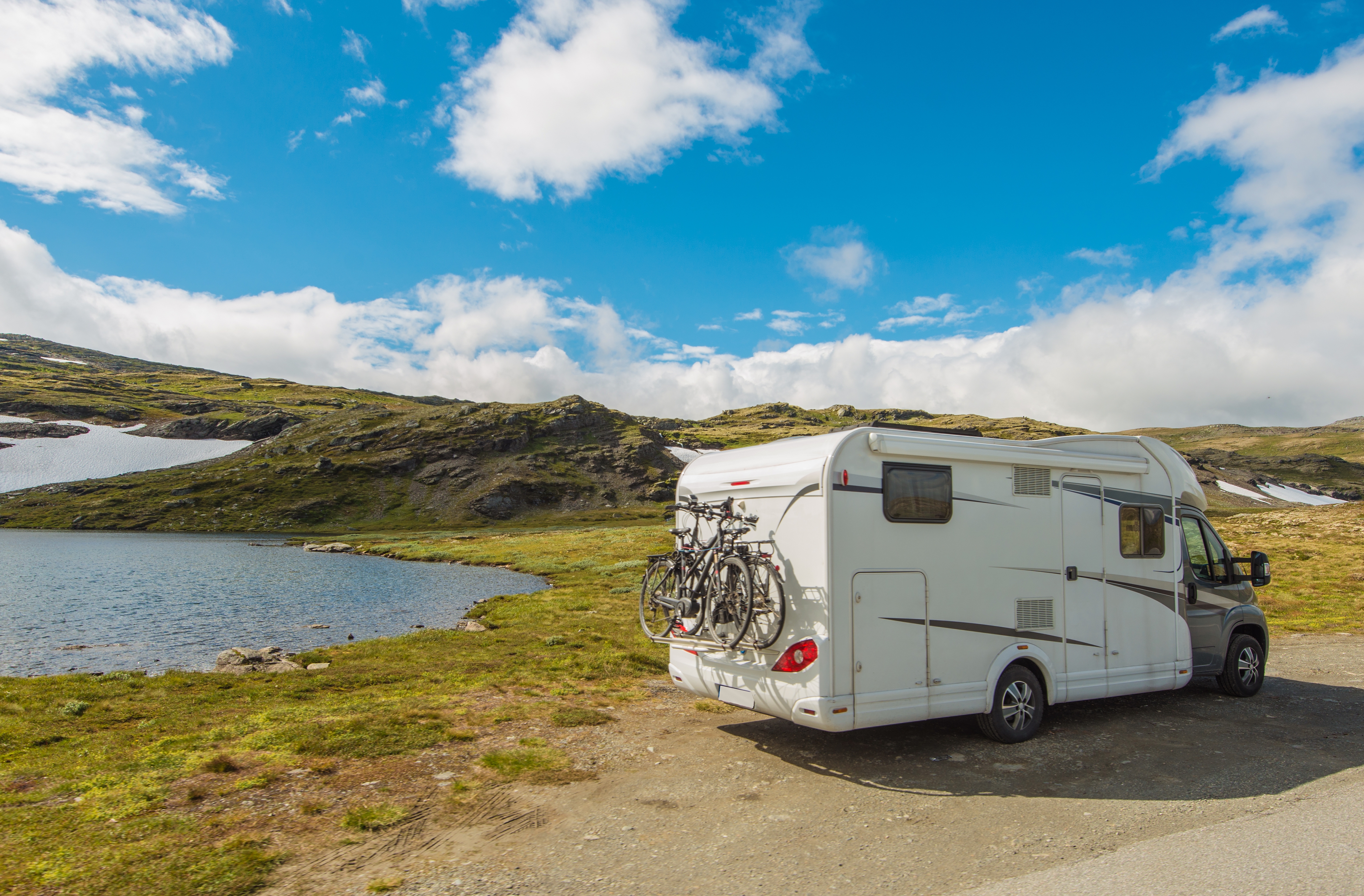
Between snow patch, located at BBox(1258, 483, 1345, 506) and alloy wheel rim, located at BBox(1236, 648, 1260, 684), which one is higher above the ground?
snow patch, located at BBox(1258, 483, 1345, 506)

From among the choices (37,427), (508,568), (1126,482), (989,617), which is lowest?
(508,568)

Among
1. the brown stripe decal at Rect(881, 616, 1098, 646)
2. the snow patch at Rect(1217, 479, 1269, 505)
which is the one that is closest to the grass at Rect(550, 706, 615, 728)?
the brown stripe decal at Rect(881, 616, 1098, 646)

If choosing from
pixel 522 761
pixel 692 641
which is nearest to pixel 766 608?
pixel 692 641

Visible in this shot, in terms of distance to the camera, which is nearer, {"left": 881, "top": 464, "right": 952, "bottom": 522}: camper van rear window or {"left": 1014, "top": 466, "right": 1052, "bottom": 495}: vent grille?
{"left": 881, "top": 464, "right": 952, "bottom": 522}: camper van rear window

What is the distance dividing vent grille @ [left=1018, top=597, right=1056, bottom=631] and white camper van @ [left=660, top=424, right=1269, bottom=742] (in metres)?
0.03

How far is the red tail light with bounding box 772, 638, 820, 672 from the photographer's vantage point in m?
8.55

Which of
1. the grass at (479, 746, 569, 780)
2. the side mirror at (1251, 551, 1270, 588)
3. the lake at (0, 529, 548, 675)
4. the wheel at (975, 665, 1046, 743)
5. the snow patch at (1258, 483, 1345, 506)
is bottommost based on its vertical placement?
the lake at (0, 529, 548, 675)

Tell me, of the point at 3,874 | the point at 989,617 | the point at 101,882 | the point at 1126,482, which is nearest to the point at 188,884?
the point at 101,882

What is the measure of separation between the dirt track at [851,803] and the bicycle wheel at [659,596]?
154 cm

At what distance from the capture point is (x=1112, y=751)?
9.68 metres

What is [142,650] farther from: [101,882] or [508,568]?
[508,568]

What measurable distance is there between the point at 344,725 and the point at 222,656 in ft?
29.7

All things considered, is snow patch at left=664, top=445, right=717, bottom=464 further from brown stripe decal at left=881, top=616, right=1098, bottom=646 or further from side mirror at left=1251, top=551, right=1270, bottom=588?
brown stripe decal at left=881, top=616, right=1098, bottom=646

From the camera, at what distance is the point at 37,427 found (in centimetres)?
13712
